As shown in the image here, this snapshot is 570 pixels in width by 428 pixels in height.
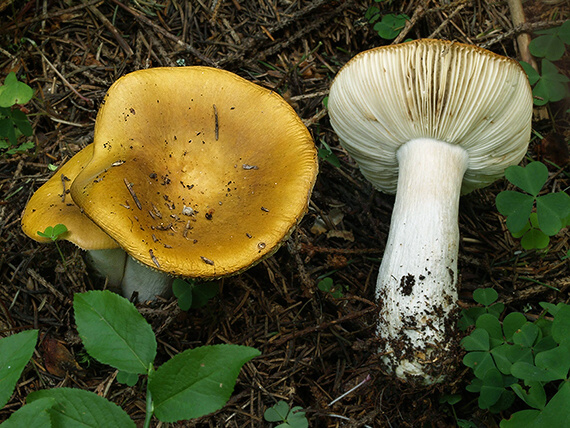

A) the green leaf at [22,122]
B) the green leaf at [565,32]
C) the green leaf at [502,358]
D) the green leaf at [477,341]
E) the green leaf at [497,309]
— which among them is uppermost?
the green leaf at [565,32]

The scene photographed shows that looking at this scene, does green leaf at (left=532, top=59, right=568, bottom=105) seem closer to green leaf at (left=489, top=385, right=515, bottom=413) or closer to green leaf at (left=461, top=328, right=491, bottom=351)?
green leaf at (left=461, top=328, right=491, bottom=351)

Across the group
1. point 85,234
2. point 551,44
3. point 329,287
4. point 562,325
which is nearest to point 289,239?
point 329,287

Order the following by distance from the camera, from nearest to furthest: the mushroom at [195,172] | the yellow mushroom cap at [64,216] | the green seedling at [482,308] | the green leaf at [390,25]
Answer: the mushroom at [195,172] < the yellow mushroom cap at [64,216] < the green seedling at [482,308] < the green leaf at [390,25]

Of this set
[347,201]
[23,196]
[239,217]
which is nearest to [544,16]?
[347,201]

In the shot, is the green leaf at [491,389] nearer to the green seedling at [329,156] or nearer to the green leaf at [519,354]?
the green leaf at [519,354]

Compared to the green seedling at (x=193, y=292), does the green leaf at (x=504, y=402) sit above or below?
below

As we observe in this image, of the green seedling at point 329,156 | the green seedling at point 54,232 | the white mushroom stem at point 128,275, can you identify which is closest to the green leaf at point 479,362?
the green seedling at point 329,156

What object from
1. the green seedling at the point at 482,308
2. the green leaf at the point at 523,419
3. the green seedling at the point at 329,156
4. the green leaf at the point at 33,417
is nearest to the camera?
the green leaf at the point at 33,417
